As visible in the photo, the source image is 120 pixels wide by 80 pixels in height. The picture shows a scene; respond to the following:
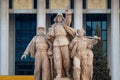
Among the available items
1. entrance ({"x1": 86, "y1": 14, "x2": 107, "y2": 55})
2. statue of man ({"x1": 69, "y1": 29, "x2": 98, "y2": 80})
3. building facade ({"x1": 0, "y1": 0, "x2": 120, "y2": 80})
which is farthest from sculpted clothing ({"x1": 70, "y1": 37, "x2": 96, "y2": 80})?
entrance ({"x1": 86, "y1": 14, "x2": 107, "y2": 55})

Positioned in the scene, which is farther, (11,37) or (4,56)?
(11,37)

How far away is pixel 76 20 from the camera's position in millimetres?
57531

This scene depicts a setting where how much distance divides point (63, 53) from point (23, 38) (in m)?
41.7

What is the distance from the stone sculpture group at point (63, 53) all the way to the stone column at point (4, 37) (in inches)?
1414

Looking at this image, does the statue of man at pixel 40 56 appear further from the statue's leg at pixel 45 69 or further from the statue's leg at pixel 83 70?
the statue's leg at pixel 83 70

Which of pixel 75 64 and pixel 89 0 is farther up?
pixel 89 0

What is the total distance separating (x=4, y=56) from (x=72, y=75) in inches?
1442

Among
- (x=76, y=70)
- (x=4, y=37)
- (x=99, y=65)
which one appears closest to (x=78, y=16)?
(x=4, y=37)

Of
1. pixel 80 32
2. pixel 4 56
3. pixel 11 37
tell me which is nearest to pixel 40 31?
pixel 80 32

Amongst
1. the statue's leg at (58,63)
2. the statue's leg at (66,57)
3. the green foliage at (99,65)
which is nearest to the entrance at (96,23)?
the green foliage at (99,65)

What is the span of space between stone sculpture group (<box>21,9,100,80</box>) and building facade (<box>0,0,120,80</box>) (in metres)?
35.5

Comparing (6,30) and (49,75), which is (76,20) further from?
(49,75)

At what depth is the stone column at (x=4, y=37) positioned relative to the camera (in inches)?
2249

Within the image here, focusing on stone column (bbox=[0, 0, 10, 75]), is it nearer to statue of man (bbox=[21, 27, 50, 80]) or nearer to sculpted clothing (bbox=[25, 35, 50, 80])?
statue of man (bbox=[21, 27, 50, 80])
